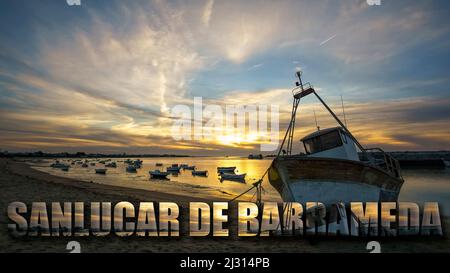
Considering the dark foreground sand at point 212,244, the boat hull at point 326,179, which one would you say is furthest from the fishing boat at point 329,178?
the dark foreground sand at point 212,244

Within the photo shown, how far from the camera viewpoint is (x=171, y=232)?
11.1 meters

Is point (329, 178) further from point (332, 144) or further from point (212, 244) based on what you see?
point (212, 244)

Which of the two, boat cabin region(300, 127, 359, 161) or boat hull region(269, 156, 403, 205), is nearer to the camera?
boat hull region(269, 156, 403, 205)

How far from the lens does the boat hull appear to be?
1258 centimetres

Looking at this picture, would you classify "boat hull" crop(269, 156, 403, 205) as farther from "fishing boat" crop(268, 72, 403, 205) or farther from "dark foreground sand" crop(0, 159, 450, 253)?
"dark foreground sand" crop(0, 159, 450, 253)

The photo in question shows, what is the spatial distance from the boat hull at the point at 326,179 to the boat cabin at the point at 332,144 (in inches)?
59.3

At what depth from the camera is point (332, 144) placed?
48.6 ft

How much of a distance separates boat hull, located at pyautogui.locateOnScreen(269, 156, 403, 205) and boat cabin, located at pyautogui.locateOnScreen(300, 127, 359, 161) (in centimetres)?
151

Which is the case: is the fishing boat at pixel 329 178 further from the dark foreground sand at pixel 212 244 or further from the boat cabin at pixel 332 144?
the dark foreground sand at pixel 212 244

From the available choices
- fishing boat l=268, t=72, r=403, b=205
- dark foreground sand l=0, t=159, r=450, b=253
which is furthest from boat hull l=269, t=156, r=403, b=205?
dark foreground sand l=0, t=159, r=450, b=253

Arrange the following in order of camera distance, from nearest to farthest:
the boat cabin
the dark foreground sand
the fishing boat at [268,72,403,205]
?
the dark foreground sand < the fishing boat at [268,72,403,205] < the boat cabin
